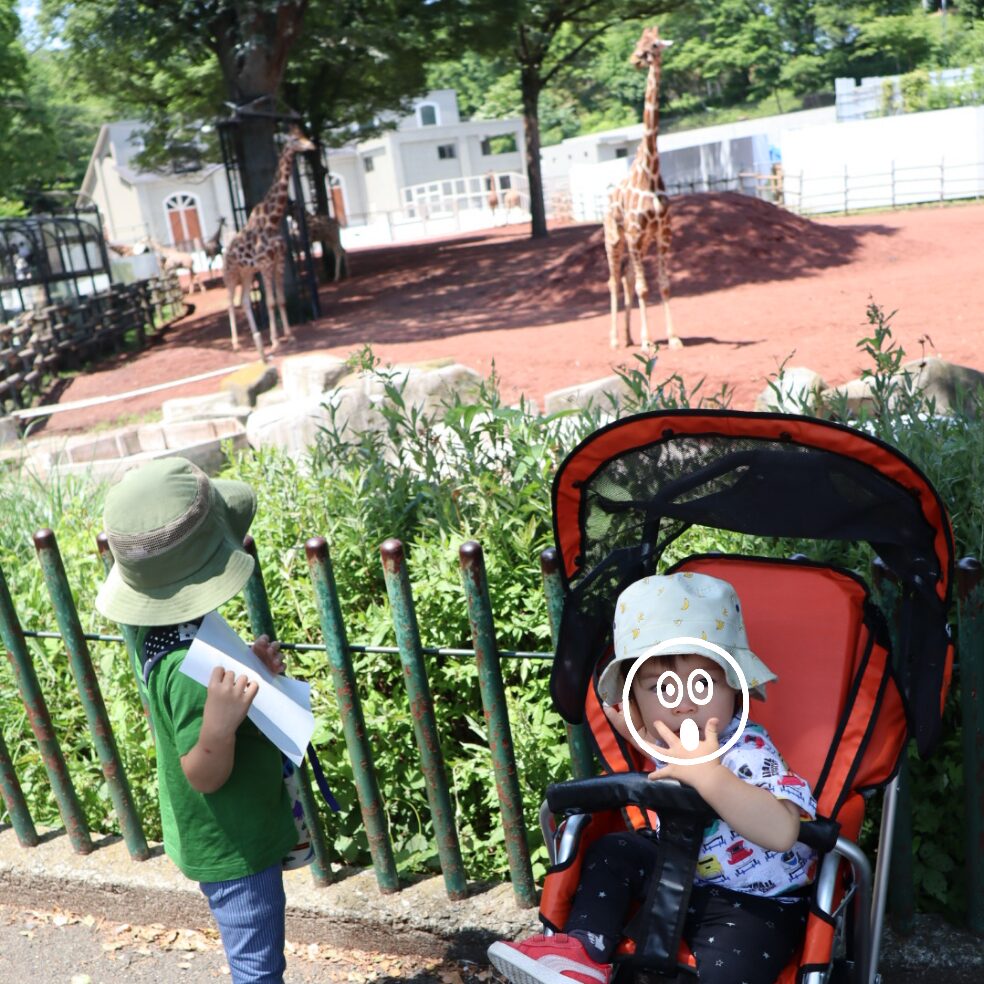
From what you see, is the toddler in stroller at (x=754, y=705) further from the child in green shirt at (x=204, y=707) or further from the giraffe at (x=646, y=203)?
the giraffe at (x=646, y=203)

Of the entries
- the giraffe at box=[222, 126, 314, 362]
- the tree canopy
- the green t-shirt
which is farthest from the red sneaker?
the tree canopy

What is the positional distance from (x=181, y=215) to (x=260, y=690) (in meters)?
56.8

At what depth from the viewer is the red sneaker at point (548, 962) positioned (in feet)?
6.93

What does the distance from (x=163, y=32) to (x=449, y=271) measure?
8.03m

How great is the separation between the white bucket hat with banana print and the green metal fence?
1.45 feet

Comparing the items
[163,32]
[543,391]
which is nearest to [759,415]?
[543,391]

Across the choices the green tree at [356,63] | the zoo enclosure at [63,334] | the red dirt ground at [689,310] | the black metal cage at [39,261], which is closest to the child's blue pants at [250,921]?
the red dirt ground at [689,310]

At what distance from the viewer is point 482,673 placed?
2.99 m

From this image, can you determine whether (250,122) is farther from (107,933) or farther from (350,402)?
(107,933)

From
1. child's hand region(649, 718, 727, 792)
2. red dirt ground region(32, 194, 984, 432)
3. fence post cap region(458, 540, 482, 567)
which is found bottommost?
red dirt ground region(32, 194, 984, 432)

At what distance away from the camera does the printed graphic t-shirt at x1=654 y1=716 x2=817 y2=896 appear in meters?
2.26

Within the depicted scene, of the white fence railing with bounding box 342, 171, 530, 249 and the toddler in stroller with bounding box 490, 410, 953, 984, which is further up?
the toddler in stroller with bounding box 490, 410, 953, 984

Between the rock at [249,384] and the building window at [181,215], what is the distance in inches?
1767

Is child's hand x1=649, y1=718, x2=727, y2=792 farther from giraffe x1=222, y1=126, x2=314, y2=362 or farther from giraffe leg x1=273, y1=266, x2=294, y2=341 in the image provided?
giraffe leg x1=273, y1=266, x2=294, y2=341
